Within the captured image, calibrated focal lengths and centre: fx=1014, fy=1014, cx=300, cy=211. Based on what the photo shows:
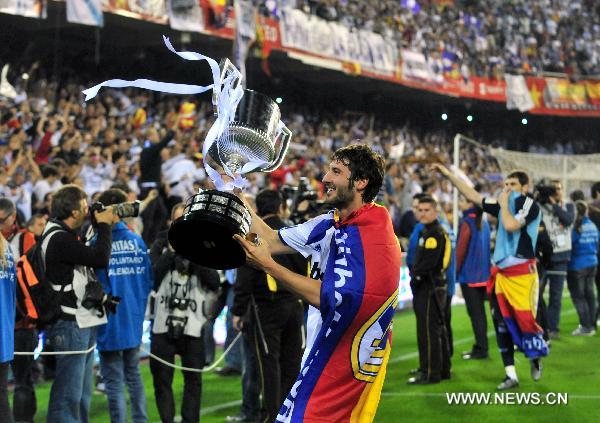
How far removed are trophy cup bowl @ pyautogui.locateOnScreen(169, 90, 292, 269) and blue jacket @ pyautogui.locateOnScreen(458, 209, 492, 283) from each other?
308 inches

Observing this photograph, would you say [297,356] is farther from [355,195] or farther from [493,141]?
[493,141]

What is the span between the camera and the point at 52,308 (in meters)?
7.15

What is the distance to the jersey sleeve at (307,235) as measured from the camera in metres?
4.93

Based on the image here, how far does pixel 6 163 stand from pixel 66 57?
27.5ft

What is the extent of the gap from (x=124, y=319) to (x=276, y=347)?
1292 millimetres

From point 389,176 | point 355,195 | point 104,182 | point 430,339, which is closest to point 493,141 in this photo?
point 389,176

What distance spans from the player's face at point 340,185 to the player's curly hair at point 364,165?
0.08 feet

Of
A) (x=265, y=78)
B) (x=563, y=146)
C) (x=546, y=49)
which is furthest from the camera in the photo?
(x=563, y=146)

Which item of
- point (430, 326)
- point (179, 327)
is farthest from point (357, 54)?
point (179, 327)

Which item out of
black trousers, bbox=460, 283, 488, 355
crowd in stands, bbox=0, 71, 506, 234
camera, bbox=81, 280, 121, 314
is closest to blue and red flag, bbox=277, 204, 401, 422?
camera, bbox=81, 280, 121, 314

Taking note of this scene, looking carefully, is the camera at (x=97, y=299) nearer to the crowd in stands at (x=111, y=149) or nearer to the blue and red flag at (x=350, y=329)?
the crowd in stands at (x=111, y=149)

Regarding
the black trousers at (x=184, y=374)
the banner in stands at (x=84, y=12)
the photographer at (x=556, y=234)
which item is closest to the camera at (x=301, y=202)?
the black trousers at (x=184, y=374)

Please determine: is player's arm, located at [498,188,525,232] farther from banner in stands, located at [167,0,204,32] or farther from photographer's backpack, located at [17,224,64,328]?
banner in stands, located at [167,0,204,32]

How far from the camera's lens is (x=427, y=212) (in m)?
10.7
